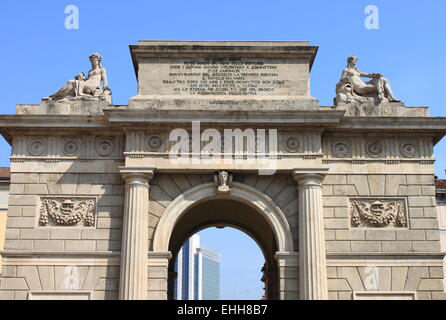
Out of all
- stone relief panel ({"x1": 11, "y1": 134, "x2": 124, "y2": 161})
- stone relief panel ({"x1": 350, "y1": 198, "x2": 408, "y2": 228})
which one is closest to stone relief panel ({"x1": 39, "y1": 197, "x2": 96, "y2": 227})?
stone relief panel ({"x1": 11, "y1": 134, "x2": 124, "y2": 161})

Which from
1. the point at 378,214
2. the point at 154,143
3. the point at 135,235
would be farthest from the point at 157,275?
the point at 378,214

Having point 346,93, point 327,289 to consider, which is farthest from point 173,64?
point 327,289

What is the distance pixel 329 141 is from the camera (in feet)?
71.6

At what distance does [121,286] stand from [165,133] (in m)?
5.14

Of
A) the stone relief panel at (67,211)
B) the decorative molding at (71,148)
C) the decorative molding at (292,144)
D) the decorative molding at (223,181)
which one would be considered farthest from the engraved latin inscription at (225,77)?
the stone relief panel at (67,211)

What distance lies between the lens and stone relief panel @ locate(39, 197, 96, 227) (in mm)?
20969

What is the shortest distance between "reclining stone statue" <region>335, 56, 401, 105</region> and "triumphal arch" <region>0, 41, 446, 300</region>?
54 mm

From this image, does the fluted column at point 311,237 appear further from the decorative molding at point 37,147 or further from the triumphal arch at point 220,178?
the decorative molding at point 37,147

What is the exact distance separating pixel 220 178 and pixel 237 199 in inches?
39.4

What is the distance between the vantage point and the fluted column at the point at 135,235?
65.0ft

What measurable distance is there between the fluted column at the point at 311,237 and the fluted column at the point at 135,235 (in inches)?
192
